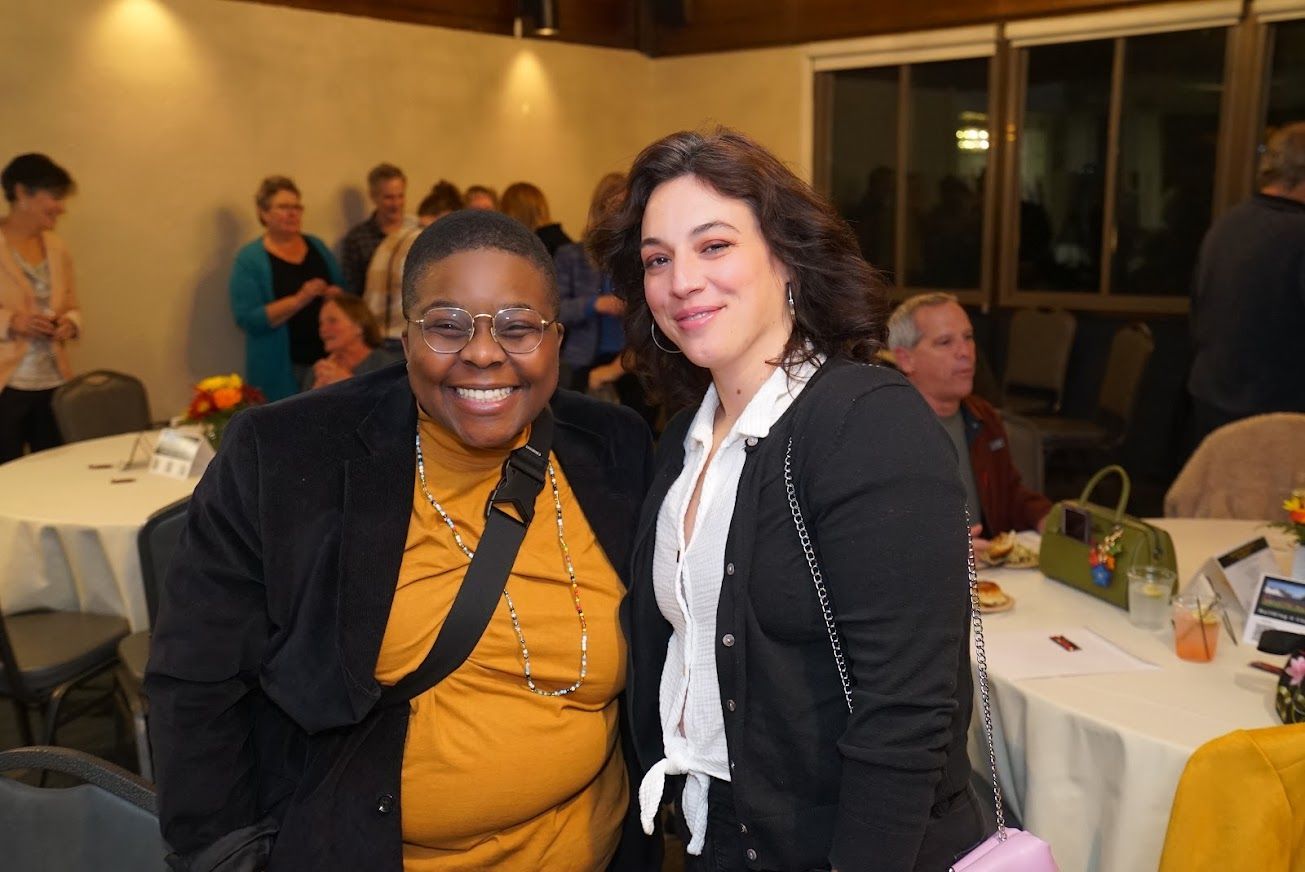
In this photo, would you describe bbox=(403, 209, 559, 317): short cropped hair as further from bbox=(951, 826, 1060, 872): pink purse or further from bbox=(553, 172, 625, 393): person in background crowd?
bbox=(553, 172, 625, 393): person in background crowd

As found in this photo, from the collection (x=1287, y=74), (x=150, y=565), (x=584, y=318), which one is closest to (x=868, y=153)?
(x=1287, y=74)

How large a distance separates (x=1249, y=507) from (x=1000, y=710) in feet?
5.37

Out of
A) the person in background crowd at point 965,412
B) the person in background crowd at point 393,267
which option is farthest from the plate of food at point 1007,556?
the person in background crowd at point 393,267

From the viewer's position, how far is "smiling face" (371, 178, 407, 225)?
6.83m

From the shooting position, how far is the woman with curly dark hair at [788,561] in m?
1.29

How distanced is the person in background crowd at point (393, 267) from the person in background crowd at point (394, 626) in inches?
182

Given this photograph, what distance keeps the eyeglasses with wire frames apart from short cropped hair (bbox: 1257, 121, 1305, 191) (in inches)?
158

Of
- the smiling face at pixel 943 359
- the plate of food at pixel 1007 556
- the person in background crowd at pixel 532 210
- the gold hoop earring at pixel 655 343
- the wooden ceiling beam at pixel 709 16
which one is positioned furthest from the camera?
the wooden ceiling beam at pixel 709 16

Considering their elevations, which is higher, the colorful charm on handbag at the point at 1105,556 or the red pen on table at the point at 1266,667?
the colorful charm on handbag at the point at 1105,556

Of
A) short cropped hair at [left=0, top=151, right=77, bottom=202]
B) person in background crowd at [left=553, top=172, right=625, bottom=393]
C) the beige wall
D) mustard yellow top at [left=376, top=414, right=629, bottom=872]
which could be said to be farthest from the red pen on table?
short cropped hair at [left=0, top=151, right=77, bottom=202]

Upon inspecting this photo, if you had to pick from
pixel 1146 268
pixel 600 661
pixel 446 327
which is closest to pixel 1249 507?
pixel 600 661

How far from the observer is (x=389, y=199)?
6879mm

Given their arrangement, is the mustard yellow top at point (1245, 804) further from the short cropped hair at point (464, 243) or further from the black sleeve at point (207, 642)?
the black sleeve at point (207, 642)

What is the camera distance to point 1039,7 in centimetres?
737
